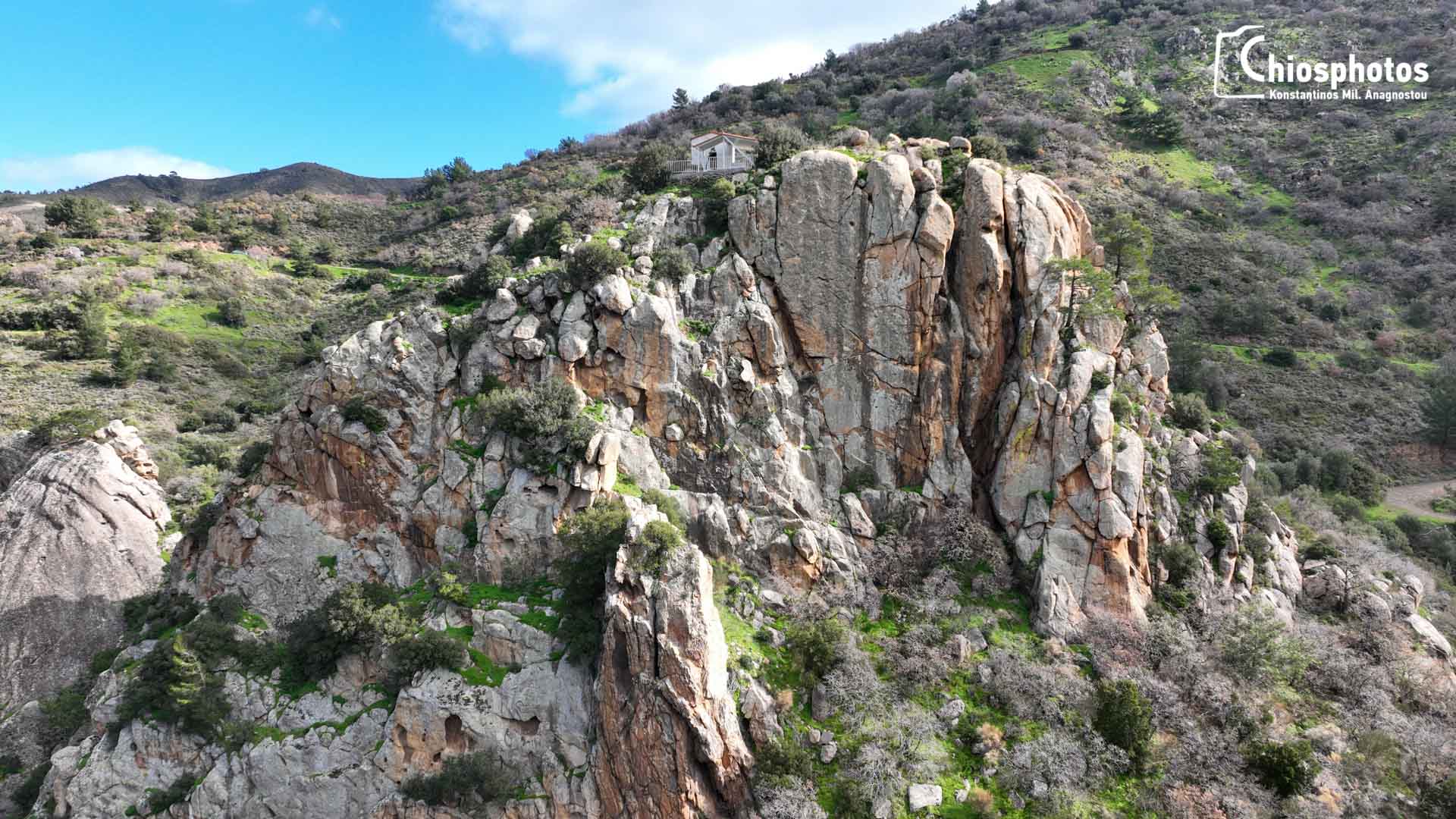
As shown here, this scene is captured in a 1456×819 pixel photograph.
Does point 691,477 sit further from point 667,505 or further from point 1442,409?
point 1442,409

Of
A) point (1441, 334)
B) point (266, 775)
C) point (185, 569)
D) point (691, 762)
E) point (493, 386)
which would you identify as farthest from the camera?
point (1441, 334)

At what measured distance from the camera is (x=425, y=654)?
70.4ft

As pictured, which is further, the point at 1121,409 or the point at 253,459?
the point at 253,459

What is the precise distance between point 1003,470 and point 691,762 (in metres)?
Result: 17.4

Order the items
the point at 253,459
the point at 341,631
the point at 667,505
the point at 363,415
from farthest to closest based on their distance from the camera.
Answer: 1. the point at 253,459
2. the point at 363,415
3. the point at 667,505
4. the point at 341,631

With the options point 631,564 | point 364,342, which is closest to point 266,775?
point 631,564

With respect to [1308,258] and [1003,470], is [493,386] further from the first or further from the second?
[1308,258]

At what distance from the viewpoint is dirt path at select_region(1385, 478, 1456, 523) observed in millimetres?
39069

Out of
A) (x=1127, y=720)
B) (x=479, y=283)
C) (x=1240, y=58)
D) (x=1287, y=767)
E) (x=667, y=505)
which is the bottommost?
(x=1287, y=767)

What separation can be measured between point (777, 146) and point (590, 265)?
1320 centimetres

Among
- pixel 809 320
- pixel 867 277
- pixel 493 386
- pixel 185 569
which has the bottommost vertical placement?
pixel 185 569

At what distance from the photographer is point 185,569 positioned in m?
28.0

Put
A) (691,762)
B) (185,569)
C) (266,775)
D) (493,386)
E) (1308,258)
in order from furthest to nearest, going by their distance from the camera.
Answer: (1308,258), (185,569), (493,386), (266,775), (691,762)

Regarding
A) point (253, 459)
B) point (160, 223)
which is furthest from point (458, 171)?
point (253, 459)
